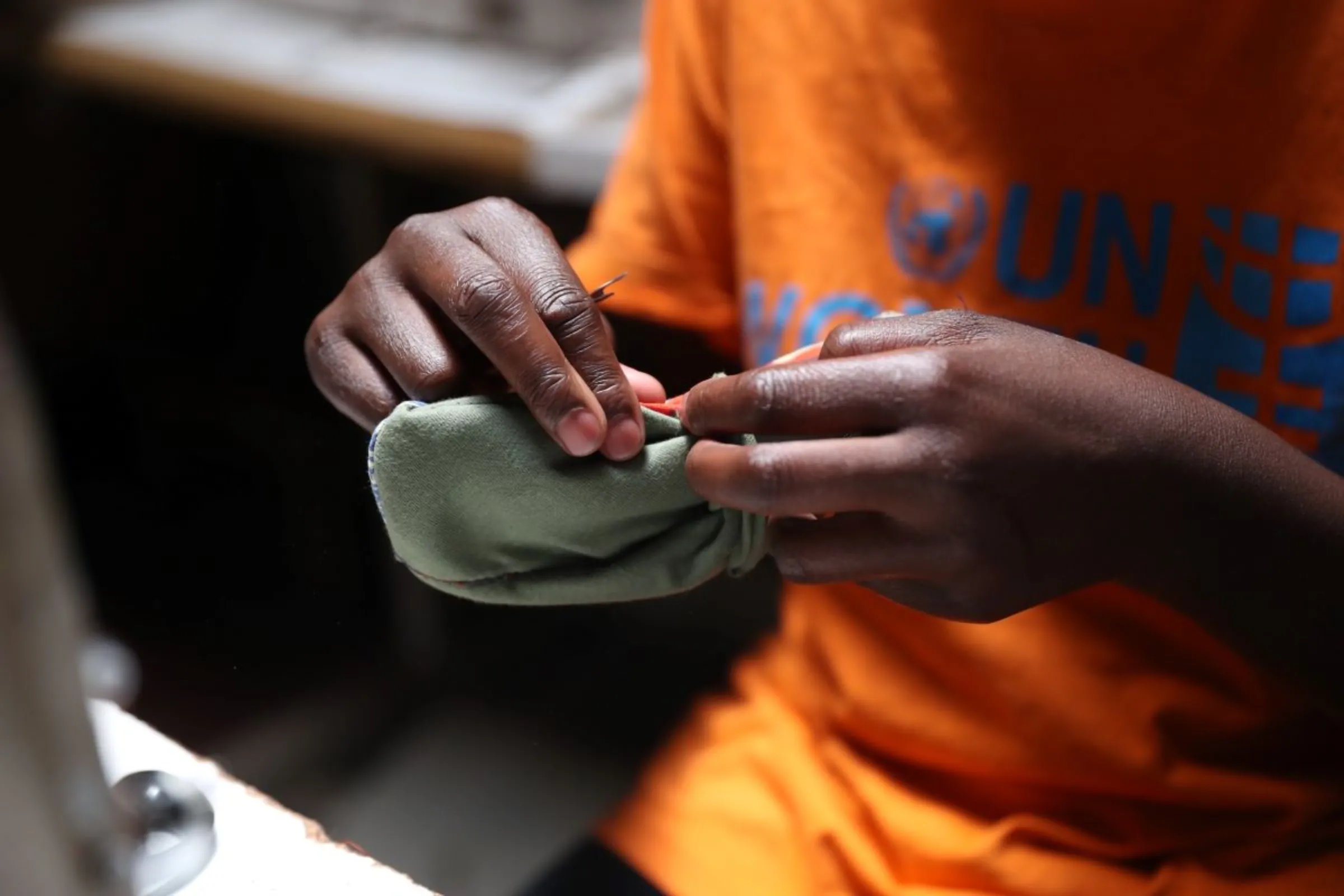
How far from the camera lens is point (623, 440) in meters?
0.43

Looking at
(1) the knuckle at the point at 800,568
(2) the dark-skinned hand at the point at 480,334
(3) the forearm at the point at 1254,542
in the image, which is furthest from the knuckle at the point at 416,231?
(3) the forearm at the point at 1254,542

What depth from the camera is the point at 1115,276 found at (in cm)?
51

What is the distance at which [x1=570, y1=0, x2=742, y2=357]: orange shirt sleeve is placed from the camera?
0.72m

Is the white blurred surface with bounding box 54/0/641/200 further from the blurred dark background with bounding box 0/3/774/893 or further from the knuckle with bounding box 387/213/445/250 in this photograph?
the knuckle with bounding box 387/213/445/250

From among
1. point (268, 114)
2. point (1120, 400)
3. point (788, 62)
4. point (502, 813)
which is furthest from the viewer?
point (268, 114)

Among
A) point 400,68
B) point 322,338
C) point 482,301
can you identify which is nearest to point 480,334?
point 482,301

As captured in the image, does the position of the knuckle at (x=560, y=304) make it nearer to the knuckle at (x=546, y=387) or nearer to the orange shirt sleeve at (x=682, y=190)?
the knuckle at (x=546, y=387)

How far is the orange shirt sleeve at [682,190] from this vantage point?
2.35 ft

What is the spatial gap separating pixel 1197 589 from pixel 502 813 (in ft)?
1.00

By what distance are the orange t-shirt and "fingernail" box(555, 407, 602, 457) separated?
188mm

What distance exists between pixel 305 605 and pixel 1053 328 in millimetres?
363

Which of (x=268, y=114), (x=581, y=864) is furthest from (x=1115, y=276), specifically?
(x=268, y=114)

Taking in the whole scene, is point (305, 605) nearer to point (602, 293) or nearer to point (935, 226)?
point (602, 293)

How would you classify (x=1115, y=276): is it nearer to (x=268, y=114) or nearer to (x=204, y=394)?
(x=204, y=394)
